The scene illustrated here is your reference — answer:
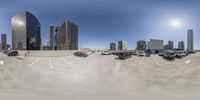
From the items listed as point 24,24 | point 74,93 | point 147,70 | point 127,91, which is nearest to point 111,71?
point 147,70

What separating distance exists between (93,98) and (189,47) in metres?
21.0

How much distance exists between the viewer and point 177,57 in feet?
66.6

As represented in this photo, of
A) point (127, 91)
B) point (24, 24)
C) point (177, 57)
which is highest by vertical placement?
point (24, 24)

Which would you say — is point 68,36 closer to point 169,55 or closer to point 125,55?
point 125,55

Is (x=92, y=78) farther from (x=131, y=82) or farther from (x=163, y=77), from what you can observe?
(x=163, y=77)

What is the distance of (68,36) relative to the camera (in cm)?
2191

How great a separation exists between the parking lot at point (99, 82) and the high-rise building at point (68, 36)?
4371 millimetres

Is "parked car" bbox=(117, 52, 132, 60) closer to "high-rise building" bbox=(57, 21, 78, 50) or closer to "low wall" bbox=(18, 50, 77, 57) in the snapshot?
"high-rise building" bbox=(57, 21, 78, 50)

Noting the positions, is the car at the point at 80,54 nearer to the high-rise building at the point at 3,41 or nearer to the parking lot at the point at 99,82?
the parking lot at the point at 99,82

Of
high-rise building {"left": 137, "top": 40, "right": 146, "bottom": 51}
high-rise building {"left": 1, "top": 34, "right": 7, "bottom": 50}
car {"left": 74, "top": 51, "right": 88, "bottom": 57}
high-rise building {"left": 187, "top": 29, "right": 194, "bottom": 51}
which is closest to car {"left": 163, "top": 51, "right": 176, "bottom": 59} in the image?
high-rise building {"left": 187, "top": 29, "right": 194, "bottom": 51}

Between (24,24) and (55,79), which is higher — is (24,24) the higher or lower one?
the higher one

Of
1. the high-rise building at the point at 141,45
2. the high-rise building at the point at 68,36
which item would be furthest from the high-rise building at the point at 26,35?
the high-rise building at the point at 141,45

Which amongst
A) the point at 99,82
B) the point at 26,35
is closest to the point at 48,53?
the point at 26,35

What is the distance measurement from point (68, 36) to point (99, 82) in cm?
1084
